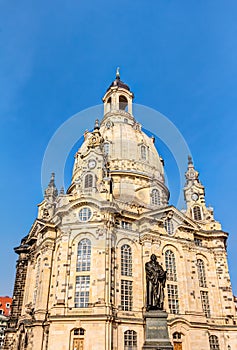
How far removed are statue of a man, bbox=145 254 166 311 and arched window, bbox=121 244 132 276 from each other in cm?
1374

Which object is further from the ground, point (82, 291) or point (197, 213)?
point (197, 213)

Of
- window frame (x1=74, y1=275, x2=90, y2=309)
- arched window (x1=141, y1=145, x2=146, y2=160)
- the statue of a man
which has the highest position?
arched window (x1=141, y1=145, x2=146, y2=160)

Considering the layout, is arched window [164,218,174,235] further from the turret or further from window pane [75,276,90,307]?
window pane [75,276,90,307]

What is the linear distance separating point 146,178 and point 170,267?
14774mm

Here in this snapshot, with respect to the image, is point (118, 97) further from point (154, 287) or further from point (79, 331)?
point (154, 287)

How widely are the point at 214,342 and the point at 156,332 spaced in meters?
22.9

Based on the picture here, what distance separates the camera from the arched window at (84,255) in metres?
35.0

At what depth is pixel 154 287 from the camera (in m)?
22.1

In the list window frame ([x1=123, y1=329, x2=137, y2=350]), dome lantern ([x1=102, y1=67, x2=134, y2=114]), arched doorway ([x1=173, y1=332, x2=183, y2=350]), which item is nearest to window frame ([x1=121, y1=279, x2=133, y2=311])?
window frame ([x1=123, y1=329, x2=137, y2=350])

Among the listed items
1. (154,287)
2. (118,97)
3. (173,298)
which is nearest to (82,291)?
(173,298)

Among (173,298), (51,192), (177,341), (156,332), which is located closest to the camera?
(156,332)

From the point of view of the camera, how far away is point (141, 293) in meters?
35.4

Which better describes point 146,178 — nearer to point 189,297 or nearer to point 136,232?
point 136,232

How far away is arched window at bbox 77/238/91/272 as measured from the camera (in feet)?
115
